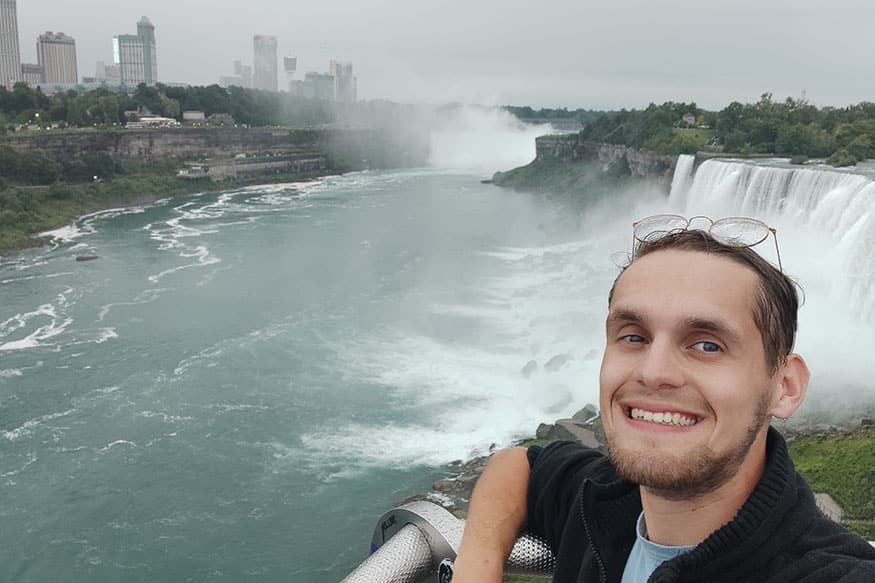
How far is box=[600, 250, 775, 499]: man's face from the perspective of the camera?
101 centimetres

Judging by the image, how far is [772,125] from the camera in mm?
24891

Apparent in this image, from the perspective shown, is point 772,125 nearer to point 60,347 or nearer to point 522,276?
point 522,276

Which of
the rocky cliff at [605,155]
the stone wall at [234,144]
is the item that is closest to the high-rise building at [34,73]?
the stone wall at [234,144]

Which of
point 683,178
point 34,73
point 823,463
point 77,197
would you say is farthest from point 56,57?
point 823,463

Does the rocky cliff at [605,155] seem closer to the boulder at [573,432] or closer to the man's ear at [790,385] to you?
the boulder at [573,432]

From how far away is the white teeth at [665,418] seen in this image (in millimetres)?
1020

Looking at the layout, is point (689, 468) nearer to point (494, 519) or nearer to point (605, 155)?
point (494, 519)

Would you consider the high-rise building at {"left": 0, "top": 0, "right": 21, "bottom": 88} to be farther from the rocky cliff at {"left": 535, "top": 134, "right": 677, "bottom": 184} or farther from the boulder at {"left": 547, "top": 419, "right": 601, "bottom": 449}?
the boulder at {"left": 547, "top": 419, "right": 601, "bottom": 449}

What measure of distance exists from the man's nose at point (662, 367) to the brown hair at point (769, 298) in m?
0.12

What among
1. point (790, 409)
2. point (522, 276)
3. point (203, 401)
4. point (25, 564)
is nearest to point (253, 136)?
point (522, 276)

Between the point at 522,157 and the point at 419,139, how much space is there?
1081 centimetres

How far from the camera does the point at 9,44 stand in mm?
107688

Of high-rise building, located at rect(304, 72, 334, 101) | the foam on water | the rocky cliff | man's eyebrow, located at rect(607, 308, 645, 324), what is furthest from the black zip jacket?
high-rise building, located at rect(304, 72, 334, 101)

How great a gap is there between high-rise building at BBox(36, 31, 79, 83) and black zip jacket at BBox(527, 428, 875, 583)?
132m
